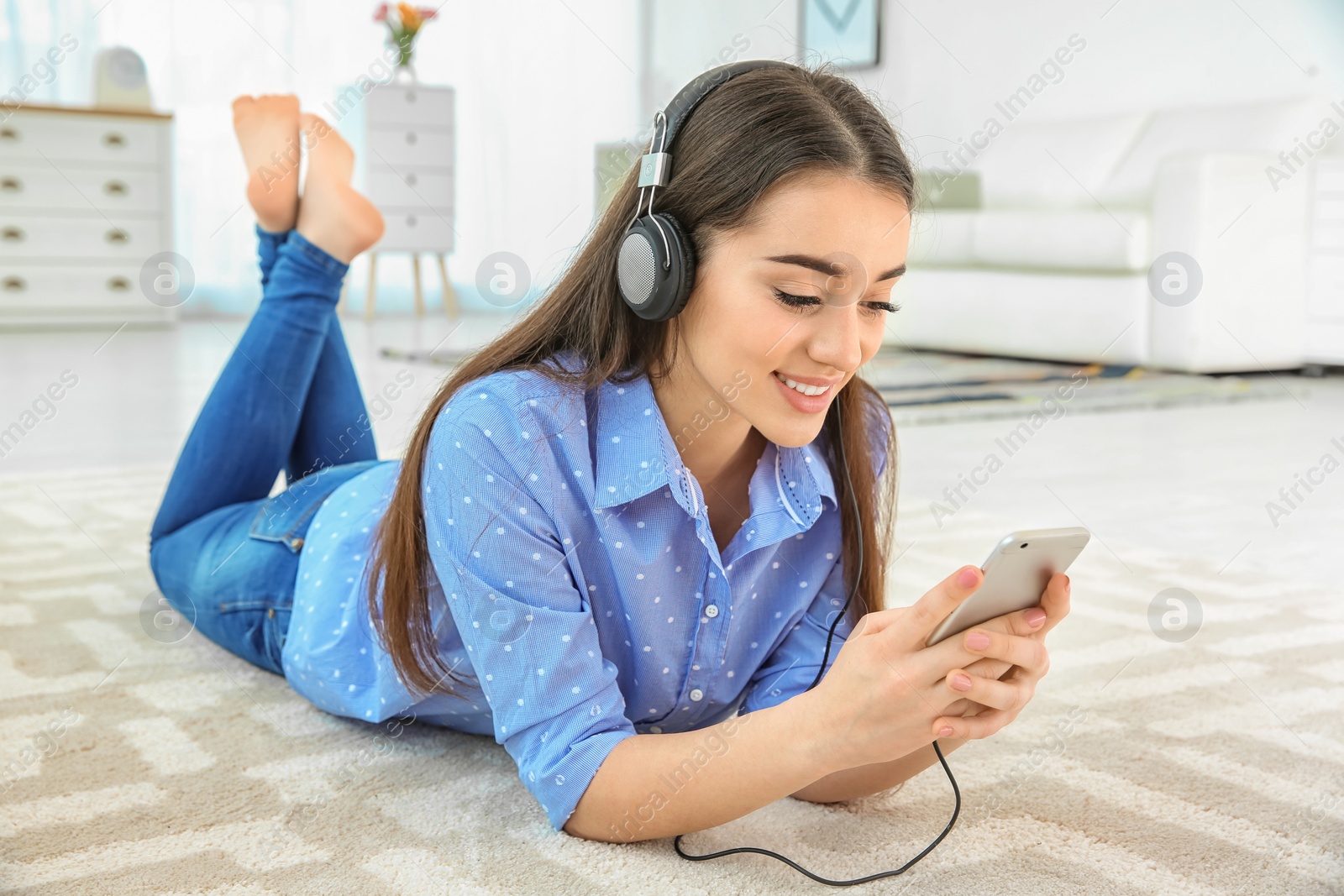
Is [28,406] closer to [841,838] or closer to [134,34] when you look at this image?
[841,838]

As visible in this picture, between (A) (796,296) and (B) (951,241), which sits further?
(B) (951,241)

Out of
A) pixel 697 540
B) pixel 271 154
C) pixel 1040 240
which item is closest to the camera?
pixel 697 540

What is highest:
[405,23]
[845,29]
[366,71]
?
[845,29]

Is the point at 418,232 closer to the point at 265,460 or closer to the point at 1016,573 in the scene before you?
the point at 265,460

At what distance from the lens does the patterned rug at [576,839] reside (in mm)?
816

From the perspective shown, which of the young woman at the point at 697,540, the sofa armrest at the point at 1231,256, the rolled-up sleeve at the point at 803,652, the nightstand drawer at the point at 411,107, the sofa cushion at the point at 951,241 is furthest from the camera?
the nightstand drawer at the point at 411,107

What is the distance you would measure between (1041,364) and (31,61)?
4.17m

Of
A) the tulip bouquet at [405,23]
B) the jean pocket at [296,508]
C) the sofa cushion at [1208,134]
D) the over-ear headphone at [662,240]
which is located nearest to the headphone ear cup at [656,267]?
the over-ear headphone at [662,240]

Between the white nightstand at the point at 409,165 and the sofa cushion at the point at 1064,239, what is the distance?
2468mm

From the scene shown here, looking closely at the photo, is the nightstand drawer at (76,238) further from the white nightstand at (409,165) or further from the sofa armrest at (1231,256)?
the sofa armrest at (1231,256)

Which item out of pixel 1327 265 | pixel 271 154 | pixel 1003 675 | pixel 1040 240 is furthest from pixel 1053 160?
pixel 1003 675

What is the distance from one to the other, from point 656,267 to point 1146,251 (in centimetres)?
352

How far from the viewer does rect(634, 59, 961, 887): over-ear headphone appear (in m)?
0.80

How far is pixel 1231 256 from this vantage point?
3.92 meters
